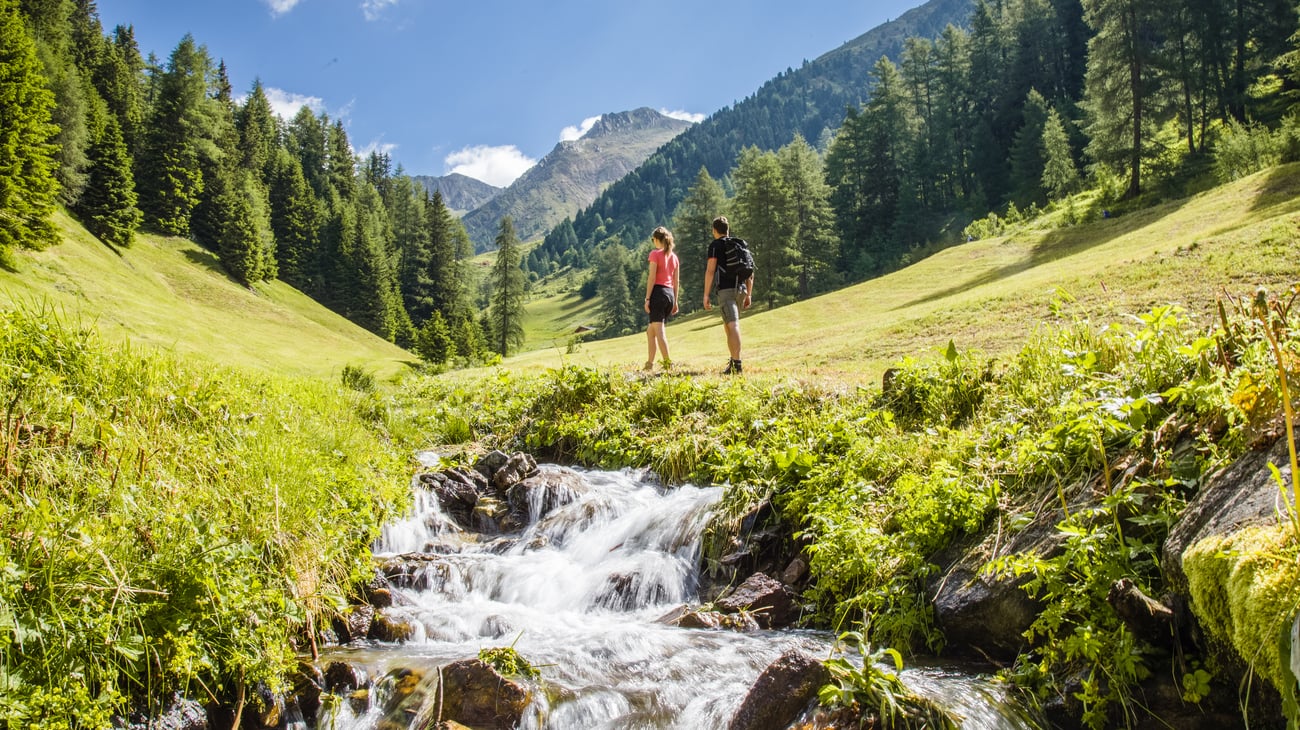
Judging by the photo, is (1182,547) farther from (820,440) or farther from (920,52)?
(920,52)

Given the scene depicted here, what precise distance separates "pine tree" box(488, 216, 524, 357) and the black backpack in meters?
57.7

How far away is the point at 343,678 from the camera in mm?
4562

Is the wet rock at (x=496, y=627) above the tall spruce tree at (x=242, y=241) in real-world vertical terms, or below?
below

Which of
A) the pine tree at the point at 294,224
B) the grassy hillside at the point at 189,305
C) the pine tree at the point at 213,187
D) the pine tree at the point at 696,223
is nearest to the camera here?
the grassy hillside at the point at 189,305

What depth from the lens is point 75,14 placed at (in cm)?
8069

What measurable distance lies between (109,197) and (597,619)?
228 ft

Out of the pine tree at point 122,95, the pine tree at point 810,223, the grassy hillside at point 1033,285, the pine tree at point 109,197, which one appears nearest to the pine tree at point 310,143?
the pine tree at point 122,95

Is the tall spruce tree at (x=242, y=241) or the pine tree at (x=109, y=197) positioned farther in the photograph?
the tall spruce tree at (x=242, y=241)

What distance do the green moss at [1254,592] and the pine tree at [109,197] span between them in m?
70.5

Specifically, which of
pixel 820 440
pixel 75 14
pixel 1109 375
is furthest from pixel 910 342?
pixel 75 14

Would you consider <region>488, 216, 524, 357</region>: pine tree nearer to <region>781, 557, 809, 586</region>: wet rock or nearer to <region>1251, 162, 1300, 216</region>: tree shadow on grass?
<region>1251, 162, 1300, 216</region>: tree shadow on grass

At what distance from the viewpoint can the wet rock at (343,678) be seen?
4.52 meters

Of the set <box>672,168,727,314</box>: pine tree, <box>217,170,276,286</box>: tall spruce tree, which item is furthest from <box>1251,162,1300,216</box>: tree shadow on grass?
<box>217,170,276,286</box>: tall spruce tree

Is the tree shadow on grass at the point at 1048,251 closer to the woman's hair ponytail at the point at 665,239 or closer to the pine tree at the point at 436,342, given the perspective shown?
the woman's hair ponytail at the point at 665,239
